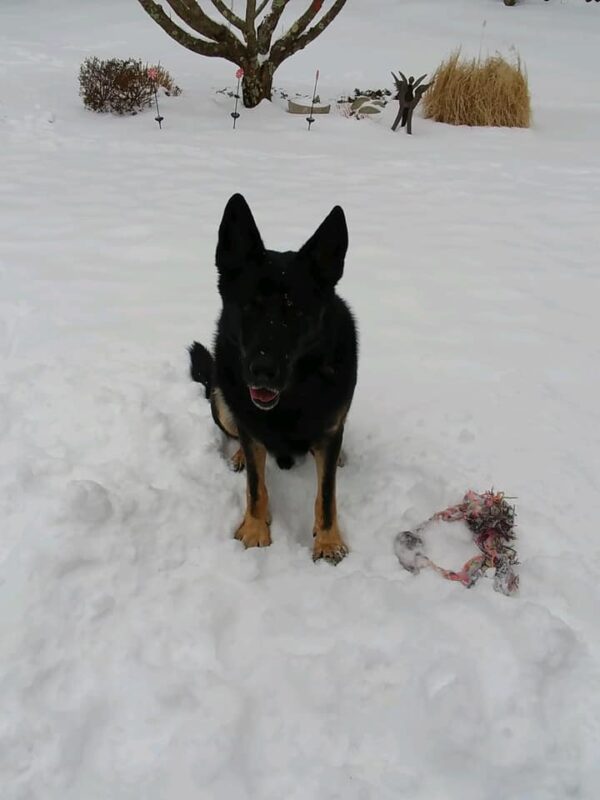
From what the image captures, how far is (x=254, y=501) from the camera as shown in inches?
87.0

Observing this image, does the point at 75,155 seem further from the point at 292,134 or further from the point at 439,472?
the point at 439,472

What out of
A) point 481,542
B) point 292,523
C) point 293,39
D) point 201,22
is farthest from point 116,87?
point 481,542

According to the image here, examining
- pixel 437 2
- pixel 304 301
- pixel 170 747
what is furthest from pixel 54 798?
pixel 437 2

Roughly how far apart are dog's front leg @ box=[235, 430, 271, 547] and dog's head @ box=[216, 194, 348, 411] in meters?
0.33

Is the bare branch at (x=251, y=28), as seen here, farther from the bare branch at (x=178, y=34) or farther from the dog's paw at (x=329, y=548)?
the dog's paw at (x=329, y=548)

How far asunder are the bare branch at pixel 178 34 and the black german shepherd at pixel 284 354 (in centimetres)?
787

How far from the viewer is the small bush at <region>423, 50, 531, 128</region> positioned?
27.3 ft

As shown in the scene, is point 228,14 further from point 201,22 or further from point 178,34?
point 178,34

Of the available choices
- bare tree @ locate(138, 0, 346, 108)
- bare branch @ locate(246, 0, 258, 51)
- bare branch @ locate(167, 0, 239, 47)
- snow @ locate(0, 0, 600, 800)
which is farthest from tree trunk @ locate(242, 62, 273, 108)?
snow @ locate(0, 0, 600, 800)

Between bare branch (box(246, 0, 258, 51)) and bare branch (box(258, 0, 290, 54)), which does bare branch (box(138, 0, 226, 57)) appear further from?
bare branch (box(258, 0, 290, 54))

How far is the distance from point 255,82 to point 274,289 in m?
7.97

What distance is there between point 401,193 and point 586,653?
16.6 feet

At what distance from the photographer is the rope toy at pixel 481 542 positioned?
6.53ft

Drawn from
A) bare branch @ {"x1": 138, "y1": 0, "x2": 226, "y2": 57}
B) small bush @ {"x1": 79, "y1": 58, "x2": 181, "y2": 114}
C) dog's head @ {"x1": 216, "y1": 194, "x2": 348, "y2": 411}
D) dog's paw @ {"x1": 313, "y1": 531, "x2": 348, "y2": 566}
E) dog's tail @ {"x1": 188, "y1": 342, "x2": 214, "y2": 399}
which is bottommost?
dog's paw @ {"x1": 313, "y1": 531, "x2": 348, "y2": 566}
